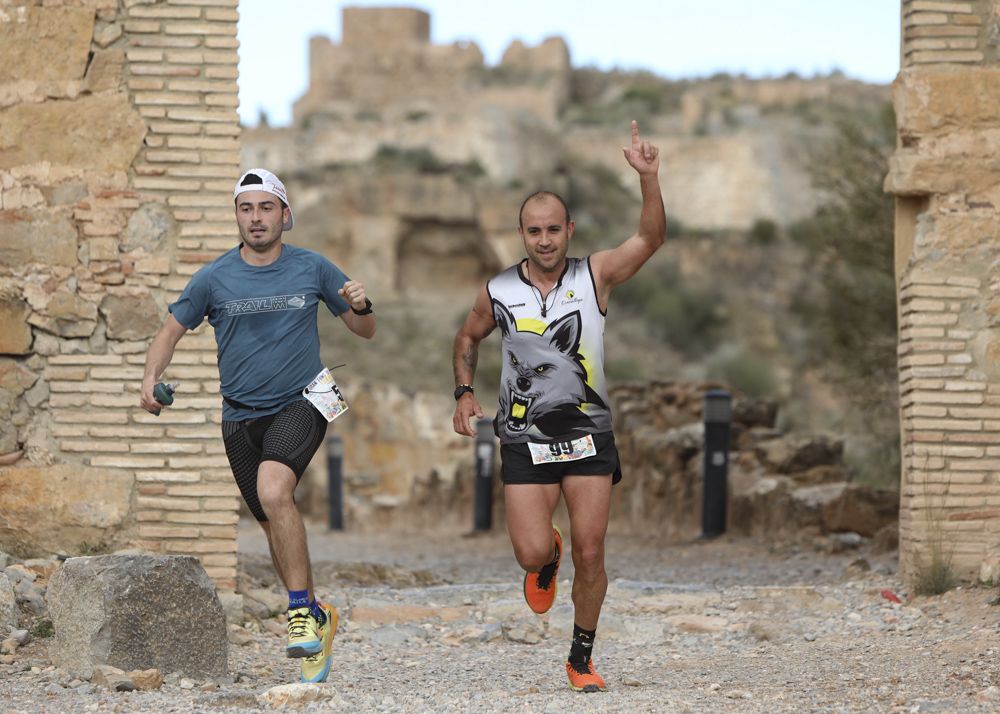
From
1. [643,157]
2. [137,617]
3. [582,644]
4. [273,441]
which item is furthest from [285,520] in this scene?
[643,157]

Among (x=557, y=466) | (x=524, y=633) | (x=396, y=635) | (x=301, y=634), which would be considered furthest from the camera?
(x=396, y=635)

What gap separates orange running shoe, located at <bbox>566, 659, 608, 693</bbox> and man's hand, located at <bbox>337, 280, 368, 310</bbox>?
1.73 meters

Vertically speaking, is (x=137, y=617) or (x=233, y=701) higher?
(x=137, y=617)

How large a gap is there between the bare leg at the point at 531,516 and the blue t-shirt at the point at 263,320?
99cm

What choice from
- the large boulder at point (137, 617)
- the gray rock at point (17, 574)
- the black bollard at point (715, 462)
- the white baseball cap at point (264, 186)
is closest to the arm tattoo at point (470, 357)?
the white baseball cap at point (264, 186)

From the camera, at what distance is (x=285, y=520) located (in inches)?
263

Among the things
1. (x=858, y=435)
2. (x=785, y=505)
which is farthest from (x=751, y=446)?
(x=858, y=435)

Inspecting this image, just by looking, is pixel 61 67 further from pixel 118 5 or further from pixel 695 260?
pixel 695 260

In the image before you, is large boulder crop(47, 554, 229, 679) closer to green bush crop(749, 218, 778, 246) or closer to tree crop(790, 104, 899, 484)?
tree crop(790, 104, 899, 484)

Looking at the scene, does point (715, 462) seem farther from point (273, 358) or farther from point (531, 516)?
point (273, 358)

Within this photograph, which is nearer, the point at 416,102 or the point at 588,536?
the point at 588,536

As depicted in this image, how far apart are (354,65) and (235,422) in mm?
78149

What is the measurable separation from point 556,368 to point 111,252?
3606mm

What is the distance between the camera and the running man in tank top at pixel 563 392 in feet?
22.3
